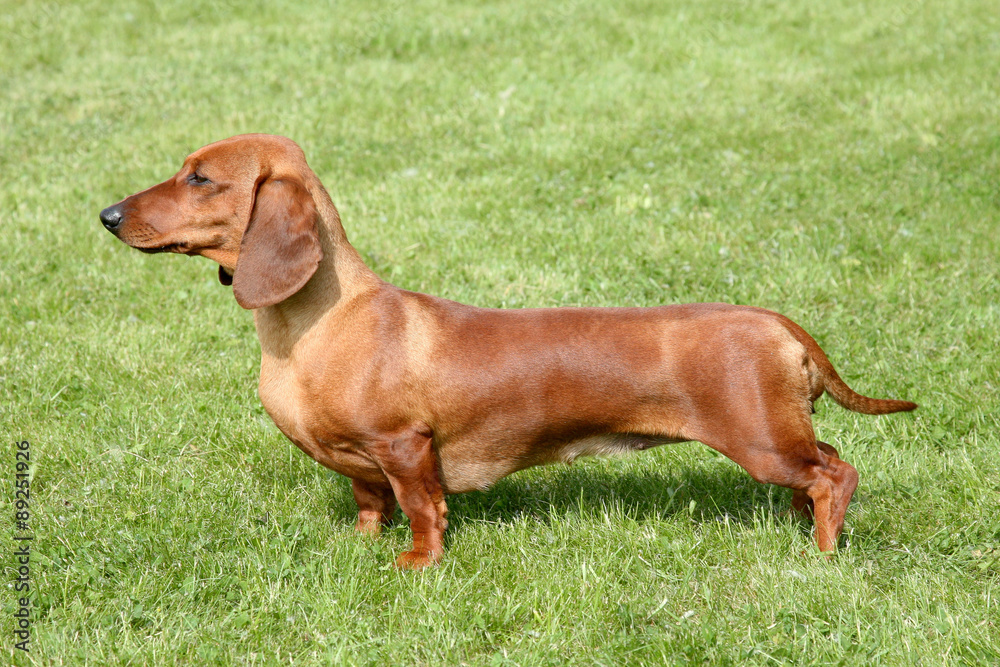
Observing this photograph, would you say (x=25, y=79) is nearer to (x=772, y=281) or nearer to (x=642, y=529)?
(x=772, y=281)

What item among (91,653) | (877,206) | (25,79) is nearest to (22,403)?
(91,653)

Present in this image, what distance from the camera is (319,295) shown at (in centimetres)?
352

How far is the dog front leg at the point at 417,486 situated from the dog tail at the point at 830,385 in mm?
1448

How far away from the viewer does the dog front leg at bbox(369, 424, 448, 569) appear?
347cm

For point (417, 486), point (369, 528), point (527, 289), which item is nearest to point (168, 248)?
point (417, 486)

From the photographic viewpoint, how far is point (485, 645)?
3273 mm

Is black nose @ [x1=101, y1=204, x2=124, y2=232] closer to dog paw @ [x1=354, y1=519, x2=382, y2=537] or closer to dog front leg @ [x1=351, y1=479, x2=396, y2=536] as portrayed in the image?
dog front leg @ [x1=351, y1=479, x2=396, y2=536]

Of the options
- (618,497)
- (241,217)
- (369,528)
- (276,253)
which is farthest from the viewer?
→ (618,497)

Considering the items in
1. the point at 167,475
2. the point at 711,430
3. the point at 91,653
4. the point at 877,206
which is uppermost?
the point at 711,430

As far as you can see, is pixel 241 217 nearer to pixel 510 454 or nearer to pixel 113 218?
pixel 113 218

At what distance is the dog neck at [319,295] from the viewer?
3516 millimetres

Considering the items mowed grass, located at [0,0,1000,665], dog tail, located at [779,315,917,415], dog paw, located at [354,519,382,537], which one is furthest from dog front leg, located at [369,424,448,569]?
dog tail, located at [779,315,917,415]

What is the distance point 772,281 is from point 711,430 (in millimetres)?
2825

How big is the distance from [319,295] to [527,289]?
103 inches
